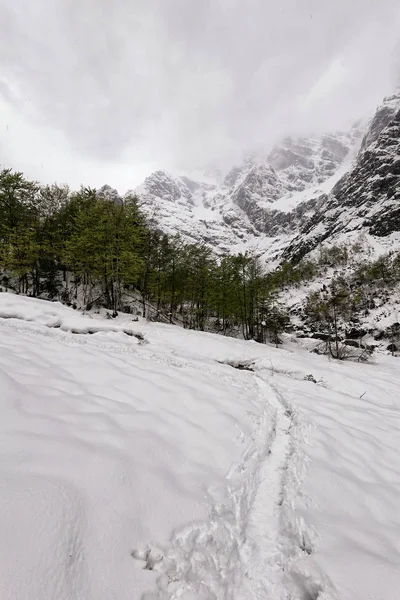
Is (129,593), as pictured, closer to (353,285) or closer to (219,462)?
(219,462)

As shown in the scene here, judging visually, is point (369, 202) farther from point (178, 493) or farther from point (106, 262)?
point (178, 493)

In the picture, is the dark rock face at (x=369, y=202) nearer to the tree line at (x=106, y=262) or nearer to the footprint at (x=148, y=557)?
the tree line at (x=106, y=262)

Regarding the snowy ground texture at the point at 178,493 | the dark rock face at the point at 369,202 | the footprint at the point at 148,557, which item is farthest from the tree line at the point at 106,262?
the dark rock face at the point at 369,202

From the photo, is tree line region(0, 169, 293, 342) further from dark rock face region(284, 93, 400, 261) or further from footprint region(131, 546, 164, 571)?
dark rock face region(284, 93, 400, 261)

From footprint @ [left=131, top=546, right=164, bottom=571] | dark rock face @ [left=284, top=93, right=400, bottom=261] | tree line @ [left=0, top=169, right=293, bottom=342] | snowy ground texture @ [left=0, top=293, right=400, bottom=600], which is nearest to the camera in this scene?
snowy ground texture @ [left=0, top=293, right=400, bottom=600]

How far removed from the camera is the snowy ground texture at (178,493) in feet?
5.55

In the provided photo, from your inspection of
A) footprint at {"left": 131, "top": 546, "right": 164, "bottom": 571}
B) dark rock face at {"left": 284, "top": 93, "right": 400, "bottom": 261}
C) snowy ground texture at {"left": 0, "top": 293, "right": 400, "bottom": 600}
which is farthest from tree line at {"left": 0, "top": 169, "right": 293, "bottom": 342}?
dark rock face at {"left": 284, "top": 93, "right": 400, "bottom": 261}

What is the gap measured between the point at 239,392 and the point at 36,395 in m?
4.35

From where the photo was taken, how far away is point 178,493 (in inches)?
98.8

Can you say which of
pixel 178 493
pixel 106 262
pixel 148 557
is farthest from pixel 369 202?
pixel 148 557

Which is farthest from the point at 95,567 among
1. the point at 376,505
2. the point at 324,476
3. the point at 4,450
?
the point at 376,505

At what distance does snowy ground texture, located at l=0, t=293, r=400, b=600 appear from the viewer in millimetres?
1692

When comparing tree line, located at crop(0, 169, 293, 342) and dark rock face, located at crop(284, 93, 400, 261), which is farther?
dark rock face, located at crop(284, 93, 400, 261)

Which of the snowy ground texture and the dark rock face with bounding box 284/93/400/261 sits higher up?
the dark rock face with bounding box 284/93/400/261
